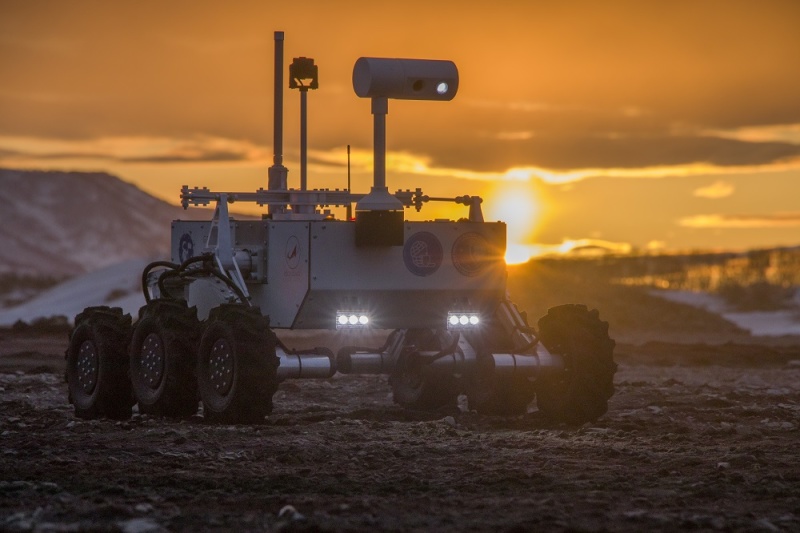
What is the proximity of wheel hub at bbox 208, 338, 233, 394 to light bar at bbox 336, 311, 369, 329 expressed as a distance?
4.93ft

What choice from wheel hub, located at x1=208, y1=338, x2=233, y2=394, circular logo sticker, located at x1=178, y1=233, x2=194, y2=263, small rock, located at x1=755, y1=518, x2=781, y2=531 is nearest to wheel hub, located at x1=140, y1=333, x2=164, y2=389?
wheel hub, located at x1=208, y1=338, x2=233, y2=394

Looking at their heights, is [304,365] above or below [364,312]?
below

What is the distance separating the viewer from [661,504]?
449 inches

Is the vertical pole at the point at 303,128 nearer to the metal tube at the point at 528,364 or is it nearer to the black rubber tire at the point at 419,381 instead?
the black rubber tire at the point at 419,381

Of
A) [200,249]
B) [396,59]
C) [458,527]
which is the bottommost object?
[458,527]

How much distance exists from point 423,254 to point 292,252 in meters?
1.41

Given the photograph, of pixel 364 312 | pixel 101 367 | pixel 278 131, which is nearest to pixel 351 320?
pixel 364 312

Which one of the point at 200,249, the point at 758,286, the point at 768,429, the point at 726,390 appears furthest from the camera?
the point at 758,286

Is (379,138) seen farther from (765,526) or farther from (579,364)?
(765,526)

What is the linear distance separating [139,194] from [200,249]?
432 ft

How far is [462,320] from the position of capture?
17.6 m

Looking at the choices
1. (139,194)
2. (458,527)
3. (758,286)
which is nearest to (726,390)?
(458,527)

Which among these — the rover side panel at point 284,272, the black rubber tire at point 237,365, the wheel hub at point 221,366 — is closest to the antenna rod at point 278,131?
the rover side panel at point 284,272

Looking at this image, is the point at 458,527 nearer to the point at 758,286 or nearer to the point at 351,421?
the point at 351,421
